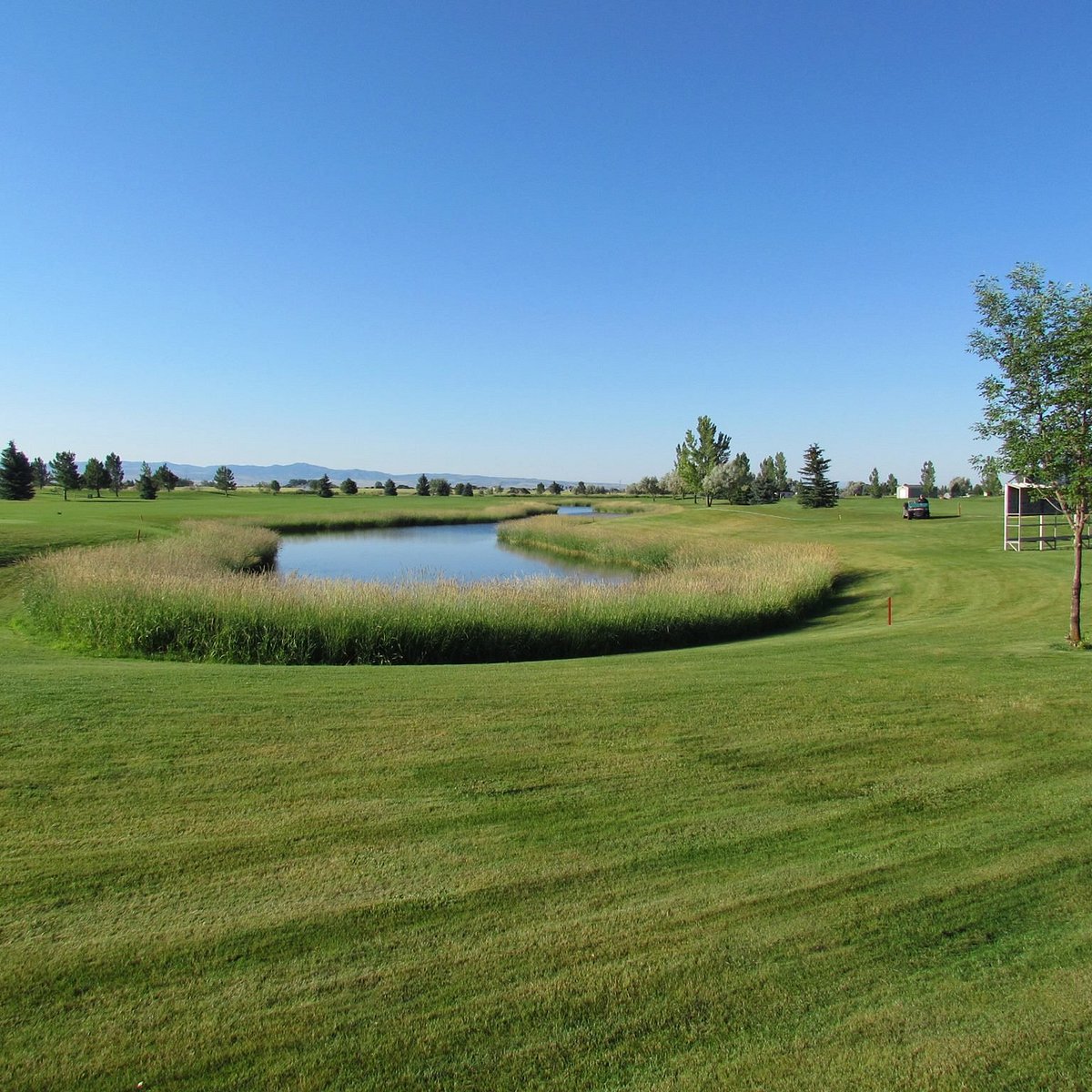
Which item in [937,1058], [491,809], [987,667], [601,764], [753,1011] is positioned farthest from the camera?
[987,667]

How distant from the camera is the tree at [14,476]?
220 feet

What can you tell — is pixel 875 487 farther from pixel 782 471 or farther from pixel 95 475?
pixel 95 475

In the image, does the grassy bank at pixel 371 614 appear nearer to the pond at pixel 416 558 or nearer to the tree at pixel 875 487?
the pond at pixel 416 558

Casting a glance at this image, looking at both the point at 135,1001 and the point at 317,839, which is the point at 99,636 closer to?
the point at 317,839

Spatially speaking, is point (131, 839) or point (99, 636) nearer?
point (131, 839)

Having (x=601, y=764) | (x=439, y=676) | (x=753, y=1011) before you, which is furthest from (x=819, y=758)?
(x=439, y=676)

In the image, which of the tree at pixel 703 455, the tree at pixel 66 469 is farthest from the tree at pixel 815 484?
the tree at pixel 66 469

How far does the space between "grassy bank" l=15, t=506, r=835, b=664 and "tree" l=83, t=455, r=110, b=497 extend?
64567 mm

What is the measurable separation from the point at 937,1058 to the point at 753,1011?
0.76 metres

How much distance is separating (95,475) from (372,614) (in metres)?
77.3

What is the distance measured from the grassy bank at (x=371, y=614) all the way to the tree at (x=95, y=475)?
64.6m

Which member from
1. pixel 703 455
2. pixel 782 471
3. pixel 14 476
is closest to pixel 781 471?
pixel 782 471

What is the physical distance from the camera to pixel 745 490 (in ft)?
244

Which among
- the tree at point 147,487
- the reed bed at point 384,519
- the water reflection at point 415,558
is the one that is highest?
the tree at point 147,487
